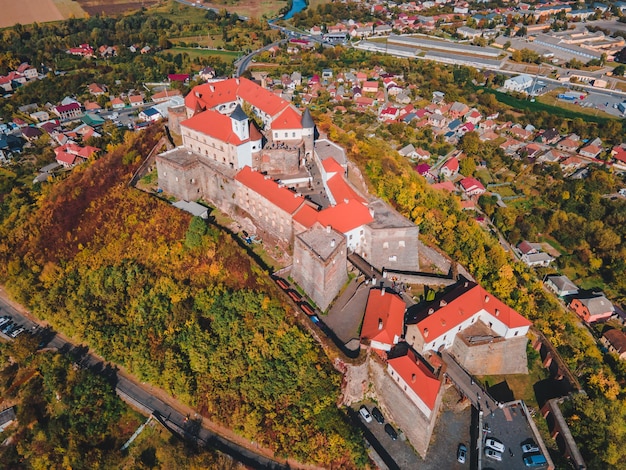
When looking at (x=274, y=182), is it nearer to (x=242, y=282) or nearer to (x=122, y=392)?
(x=242, y=282)

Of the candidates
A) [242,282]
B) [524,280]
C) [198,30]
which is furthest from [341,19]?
[242,282]

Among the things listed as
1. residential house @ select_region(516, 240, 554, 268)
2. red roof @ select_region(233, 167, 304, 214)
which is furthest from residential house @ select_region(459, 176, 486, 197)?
red roof @ select_region(233, 167, 304, 214)

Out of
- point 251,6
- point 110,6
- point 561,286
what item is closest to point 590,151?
point 561,286

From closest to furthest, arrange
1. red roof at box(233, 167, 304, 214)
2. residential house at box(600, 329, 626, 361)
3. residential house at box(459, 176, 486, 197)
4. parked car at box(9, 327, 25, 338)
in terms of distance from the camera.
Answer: red roof at box(233, 167, 304, 214) < parked car at box(9, 327, 25, 338) < residential house at box(600, 329, 626, 361) < residential house at box(459, 176, 486, 197)

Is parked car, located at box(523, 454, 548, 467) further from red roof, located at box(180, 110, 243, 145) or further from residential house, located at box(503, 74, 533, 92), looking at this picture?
residential house, located at box(503, 74, 533, 92)

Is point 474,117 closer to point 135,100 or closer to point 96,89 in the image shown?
point 135,100

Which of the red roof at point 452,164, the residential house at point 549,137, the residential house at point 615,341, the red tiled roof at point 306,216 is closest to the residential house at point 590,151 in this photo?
the residential house at point 549,137
